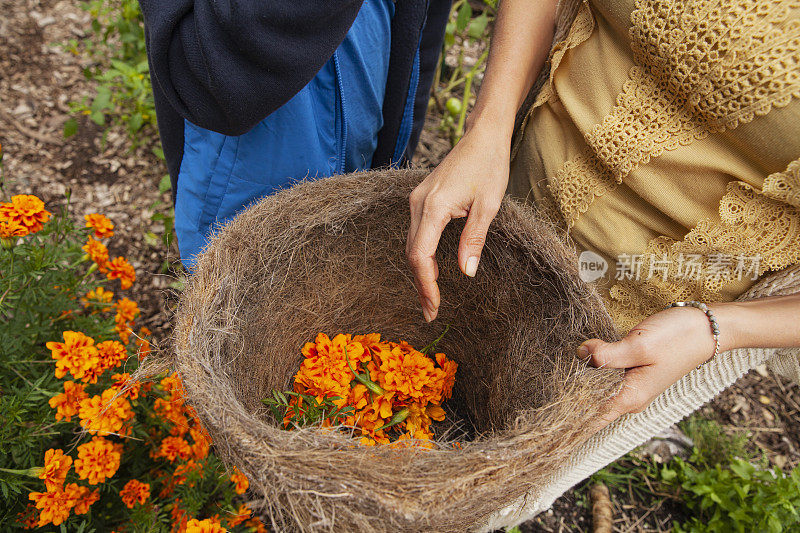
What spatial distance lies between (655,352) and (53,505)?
1.10 m

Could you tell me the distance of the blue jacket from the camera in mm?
841

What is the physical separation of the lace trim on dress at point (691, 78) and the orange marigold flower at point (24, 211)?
108cm

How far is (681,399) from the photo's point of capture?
114 cm

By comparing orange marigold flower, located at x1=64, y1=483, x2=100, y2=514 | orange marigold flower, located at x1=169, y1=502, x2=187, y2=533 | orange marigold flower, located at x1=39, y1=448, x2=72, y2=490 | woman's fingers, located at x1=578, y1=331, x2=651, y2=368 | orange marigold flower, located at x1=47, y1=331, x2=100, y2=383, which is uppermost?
woman's fingers, located at x1=578, y1=331, x2=651, y2=368

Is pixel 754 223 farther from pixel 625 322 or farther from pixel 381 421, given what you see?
pixel 381 421

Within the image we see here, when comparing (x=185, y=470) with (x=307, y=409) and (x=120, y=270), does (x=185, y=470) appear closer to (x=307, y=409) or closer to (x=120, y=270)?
(x=307, y=409)

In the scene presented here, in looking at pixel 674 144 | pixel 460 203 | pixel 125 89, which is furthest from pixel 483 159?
pixel 125 89

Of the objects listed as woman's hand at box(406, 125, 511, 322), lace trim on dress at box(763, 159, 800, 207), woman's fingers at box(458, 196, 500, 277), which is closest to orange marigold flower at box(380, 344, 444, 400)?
woman's hand at box(406, 125, 511, 322)

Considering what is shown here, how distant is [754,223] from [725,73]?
0.90 ft

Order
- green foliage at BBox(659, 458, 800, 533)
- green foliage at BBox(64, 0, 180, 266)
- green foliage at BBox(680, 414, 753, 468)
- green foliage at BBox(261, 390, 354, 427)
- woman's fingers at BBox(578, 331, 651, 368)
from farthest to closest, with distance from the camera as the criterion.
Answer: green foliage at BBox(64, 0, 180, 266)
green foliage at BBox(680, 414, 753, 468)
green foliage at BBox(659, 458, 800, 533)
green foliage at BBox(261, 390, 354, 427)
woman's fingers at BBox(578, 331, 651, 368)

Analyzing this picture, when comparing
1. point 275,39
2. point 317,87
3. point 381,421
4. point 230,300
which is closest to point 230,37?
point 275,39

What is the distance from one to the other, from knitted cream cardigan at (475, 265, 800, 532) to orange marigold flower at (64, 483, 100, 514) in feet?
2.55

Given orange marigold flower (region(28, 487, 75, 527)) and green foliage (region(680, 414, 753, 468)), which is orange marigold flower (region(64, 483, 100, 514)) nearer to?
orange marigold flower (region(28, 487, 75, 527))

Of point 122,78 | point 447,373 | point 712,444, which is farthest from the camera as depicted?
point 122,78
